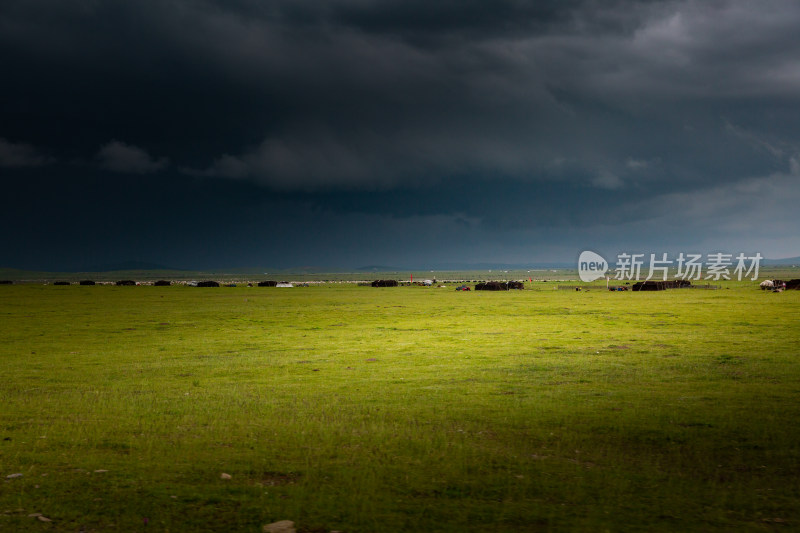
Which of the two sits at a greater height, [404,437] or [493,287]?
[493,287]

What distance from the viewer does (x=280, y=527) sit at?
8297mm

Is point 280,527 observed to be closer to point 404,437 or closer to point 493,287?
point 404,437

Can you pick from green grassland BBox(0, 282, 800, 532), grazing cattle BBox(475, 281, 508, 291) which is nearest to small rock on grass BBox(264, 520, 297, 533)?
green grassland BBox(0, 282, 800, 532)

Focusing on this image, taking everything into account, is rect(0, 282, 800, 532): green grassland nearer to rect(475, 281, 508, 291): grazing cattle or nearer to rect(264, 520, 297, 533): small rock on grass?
rect(264, 520, 297, 533): small rock on grass

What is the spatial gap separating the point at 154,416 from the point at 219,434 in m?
2.71

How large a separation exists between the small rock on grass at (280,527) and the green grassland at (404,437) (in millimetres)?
155

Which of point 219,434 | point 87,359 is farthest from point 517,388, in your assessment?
point 87,359

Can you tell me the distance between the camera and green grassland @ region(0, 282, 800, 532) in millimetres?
8844

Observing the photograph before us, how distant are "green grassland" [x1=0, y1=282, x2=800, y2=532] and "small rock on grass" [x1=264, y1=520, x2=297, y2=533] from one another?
155 millimetres

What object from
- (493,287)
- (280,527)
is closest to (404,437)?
(280,527)

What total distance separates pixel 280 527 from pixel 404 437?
4.86m

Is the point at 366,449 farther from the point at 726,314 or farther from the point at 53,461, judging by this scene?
the point at 726,314

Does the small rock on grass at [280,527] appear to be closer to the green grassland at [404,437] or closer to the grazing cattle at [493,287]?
the green grassland at [404,437]

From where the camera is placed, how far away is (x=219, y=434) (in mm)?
13195
